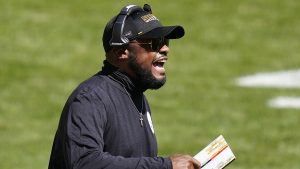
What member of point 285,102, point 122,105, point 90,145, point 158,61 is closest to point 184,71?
point 285,102

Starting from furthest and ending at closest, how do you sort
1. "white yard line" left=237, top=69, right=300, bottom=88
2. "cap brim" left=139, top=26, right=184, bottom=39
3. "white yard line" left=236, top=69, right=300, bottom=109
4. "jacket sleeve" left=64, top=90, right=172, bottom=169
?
1. "white yard line" left=237, top=69, right=300, bottom=88
2. "white yard line" left=236, top=69, right=300, bottom=109
3. "cap brim" left=139, top=26, right=184, bottom=39
4. "jacket sleeve" left=64, top=90, right=172, bottom=169

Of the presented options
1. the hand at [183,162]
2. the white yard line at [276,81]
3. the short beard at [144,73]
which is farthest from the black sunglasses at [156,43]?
the white yard line at [276,81]

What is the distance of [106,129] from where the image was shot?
19.7 ft

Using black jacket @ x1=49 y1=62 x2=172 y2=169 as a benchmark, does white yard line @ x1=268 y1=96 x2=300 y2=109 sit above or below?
above

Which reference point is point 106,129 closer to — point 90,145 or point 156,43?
point 90,145

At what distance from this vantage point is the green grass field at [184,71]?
52.7ft

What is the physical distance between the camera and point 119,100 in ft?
20.3

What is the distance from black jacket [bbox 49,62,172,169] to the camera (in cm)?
576

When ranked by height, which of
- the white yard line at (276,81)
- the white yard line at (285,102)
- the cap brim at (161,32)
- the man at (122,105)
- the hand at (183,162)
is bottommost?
the hand at (183,162)

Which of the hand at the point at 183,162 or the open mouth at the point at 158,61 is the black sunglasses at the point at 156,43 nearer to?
the open mouth at the point at 158,61

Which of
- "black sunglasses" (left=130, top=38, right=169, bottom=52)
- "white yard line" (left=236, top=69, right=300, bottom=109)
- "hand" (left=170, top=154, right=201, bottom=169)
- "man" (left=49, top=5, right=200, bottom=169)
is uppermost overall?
"white yard line" (left=236, top=69, right=300, bottom=109)

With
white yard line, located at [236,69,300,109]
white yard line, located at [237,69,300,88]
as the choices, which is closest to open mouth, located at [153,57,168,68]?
white yard line, located at [236,69,300,109]

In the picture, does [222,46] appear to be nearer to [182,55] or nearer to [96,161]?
[182,55]

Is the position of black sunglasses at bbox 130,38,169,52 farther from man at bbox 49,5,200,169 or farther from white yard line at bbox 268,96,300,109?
white yard line at bbox 268,96,300,109
